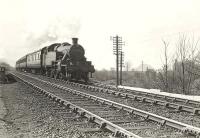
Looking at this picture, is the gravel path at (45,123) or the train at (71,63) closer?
the gravel path at (45,123)

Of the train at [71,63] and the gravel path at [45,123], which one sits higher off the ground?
the train at [71,63]

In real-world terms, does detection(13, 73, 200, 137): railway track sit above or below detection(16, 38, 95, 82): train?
below

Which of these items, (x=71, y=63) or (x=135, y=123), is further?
(x=71, y=63)

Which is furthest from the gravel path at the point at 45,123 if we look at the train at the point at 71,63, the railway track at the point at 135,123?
the train at the point at 71,63

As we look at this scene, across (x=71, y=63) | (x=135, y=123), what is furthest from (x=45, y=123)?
(x=71, y=63)

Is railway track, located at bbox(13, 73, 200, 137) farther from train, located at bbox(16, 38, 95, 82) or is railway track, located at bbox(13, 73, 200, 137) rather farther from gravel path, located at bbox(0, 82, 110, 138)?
train, located at bbox(16, 38, 95, 82)

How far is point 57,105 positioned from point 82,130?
4276 mm

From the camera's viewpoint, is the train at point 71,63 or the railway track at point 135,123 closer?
the railway track at point 135,123

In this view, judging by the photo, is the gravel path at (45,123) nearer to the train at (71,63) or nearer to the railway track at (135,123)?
the railway track at (135,123)

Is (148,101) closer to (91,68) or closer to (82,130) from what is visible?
(82,130)

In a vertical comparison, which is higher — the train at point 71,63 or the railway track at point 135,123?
the train at point 71,63

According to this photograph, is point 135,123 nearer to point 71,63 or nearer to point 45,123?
point 45,123

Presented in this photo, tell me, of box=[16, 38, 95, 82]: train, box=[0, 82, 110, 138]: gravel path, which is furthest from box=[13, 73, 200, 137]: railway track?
box=[16, 38, 95, 82]: train

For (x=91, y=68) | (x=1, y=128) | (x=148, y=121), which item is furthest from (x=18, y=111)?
(x=91, y=68)
